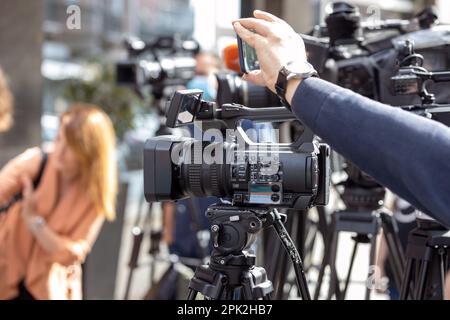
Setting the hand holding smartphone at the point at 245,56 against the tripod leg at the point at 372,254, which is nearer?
A: the hand holding smartphone at the point at 245,56

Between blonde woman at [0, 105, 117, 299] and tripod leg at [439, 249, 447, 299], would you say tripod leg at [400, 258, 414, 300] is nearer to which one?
tripod leg at [439, 249, 447, 299]

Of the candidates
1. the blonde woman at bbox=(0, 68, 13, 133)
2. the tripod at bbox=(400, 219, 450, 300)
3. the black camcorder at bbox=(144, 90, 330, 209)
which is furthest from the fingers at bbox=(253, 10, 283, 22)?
the blonde woman at bbox=(0, 68, 13, 133)

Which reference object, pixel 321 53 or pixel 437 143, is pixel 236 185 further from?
pixel 321 53

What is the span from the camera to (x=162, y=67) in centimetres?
299

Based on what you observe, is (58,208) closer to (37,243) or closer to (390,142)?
(37,243)

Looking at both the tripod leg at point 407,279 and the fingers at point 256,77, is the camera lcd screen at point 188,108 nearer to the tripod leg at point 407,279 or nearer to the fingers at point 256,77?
the fingers at point 256,77

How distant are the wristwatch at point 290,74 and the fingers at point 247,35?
10 cm

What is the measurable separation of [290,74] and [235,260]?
47 centimetres

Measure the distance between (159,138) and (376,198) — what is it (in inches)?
37.2

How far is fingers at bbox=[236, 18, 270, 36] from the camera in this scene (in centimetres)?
119

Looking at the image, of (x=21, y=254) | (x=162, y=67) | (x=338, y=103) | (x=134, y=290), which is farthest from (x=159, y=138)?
(x=134, y=290)

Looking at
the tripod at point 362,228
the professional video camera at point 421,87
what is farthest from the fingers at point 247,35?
the tripod at point 362,228

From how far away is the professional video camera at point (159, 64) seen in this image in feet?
9.86
